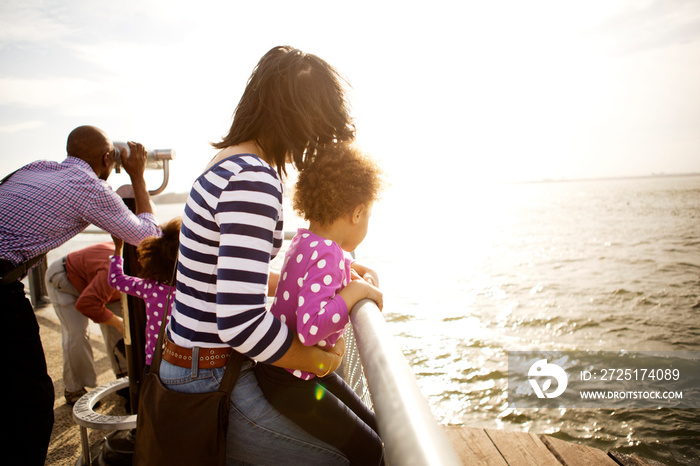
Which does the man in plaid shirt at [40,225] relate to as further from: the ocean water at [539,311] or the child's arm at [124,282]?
the ocean water at [539,311]

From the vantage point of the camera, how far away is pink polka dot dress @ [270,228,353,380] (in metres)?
1.21

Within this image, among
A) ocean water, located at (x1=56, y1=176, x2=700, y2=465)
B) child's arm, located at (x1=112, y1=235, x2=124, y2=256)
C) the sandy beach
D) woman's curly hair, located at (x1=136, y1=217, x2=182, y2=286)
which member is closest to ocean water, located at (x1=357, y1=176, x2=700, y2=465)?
ocean water, located at (x1=56, y1=176, x2=700, y2=465)

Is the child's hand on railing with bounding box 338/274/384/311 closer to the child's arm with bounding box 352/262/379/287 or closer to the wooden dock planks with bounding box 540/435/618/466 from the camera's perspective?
the child's arm with bounding box 352/262/379/287

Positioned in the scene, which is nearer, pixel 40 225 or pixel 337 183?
pixel 337 183

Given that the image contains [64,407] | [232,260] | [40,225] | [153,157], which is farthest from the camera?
[64,407]

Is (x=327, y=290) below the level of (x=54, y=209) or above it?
below

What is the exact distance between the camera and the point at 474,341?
9.61 meters

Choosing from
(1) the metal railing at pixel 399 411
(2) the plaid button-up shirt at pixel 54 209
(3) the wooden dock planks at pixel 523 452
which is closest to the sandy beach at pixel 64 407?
(2) the plaid button-up shirt at pixel 54 209

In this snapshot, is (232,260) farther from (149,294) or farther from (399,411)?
(149,294)

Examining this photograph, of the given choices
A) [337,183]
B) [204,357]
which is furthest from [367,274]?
[204,357]

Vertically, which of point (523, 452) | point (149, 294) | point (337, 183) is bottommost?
point (523, 452)

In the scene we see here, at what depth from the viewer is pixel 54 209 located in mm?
2188

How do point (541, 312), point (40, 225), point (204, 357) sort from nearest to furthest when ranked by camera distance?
1. point (204, 357)
2. point (40, 225)
3. point (541, 312)

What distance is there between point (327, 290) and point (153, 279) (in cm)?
154
